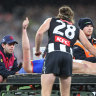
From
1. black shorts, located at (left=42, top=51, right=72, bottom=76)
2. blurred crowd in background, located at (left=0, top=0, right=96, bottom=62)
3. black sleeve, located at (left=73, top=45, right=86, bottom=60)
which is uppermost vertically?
blurred crowd in background, located at (left=0, top=0, right=96, bottom=62)

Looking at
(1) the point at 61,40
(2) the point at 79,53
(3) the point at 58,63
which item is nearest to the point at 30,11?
(2) the point at 79,53

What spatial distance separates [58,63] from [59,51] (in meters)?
0.15

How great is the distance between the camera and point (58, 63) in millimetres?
3496

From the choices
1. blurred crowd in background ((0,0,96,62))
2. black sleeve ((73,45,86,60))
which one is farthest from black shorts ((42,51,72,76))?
blurred crowd in background ((0,0,96,62))

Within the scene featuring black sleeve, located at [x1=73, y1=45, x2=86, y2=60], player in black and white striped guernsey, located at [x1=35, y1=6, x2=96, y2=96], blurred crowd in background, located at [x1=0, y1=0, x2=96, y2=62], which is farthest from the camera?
blurred crowd in background, located at [x1=0, y1=0, x2=96, y2=62]

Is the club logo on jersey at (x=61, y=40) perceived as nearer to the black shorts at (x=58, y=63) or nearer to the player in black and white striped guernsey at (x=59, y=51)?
the player in black and white striped guernsey at (x=59, y=51)

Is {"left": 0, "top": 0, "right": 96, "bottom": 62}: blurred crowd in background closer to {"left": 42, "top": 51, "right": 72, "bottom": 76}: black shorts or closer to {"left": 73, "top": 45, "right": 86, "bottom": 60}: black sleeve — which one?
{"left": 73, "top": 45, "right": 86, "bottom": 60}: black sleeve

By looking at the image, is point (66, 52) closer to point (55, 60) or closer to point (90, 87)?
point (55, 60)

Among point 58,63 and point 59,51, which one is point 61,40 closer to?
point 59,51

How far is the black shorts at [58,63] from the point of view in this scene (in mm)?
3479

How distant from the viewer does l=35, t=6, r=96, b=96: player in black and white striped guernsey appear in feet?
11.4

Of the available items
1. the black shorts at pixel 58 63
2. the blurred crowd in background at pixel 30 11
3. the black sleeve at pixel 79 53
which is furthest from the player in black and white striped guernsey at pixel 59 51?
the blurred crowd in background at pixel 30 11

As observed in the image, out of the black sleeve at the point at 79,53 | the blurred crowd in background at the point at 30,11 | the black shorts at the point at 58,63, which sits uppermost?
the blurred crowd in background at the point at 30,11

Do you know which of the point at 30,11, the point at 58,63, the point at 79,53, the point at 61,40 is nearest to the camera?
the point at 58,63
